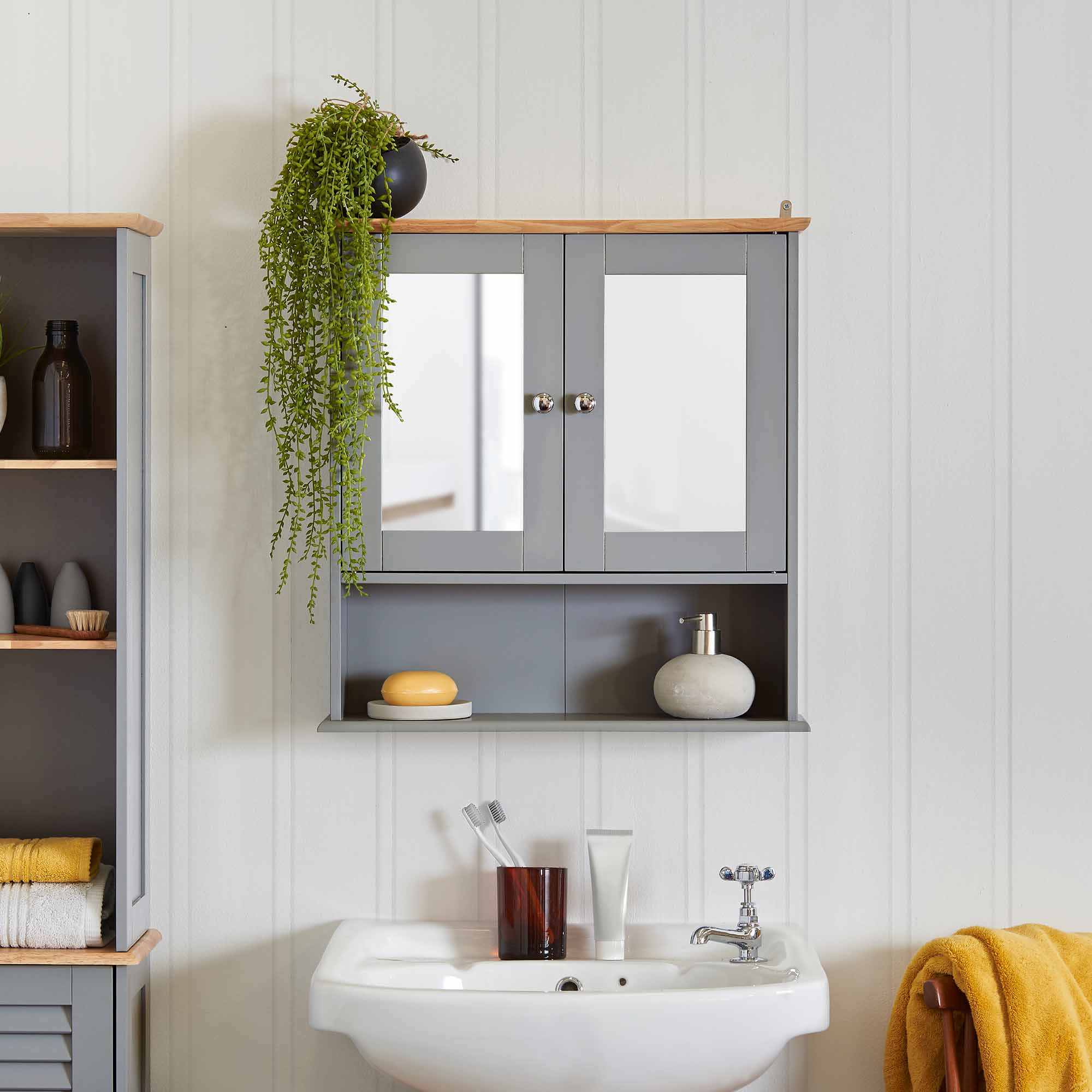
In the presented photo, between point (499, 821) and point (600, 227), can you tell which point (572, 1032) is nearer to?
point (499, 821)

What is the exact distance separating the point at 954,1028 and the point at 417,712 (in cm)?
90

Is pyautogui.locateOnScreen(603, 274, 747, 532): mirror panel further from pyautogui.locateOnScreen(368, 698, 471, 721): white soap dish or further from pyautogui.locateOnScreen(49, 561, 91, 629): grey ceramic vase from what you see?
pyautogui.locateOnScreen(49, 561, 91, 629): grey ceramic vase

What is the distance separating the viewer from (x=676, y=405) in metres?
1.60

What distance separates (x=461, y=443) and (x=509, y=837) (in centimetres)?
66

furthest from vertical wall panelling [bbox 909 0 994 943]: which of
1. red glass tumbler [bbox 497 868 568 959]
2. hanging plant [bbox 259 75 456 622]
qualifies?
hanging plant [bbox 259 75 456 622]

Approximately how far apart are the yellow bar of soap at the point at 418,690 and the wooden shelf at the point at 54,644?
414 mm

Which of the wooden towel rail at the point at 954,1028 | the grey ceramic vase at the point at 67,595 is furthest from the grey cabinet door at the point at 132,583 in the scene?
the wooden towel rail at the point at 954,1028

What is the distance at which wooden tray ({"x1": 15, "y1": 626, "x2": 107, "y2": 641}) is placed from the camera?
1.64 meters

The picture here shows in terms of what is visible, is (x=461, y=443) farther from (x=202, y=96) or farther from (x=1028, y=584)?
(x=1028, y=584)

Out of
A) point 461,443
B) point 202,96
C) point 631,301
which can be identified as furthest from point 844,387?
point 202,96

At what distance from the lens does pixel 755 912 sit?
166 cm

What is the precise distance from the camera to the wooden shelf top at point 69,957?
5.13ft

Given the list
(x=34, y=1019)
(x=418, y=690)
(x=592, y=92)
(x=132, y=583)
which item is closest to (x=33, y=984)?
(x=34, y=1019)

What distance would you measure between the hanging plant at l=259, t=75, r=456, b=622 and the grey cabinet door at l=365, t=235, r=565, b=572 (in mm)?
41
